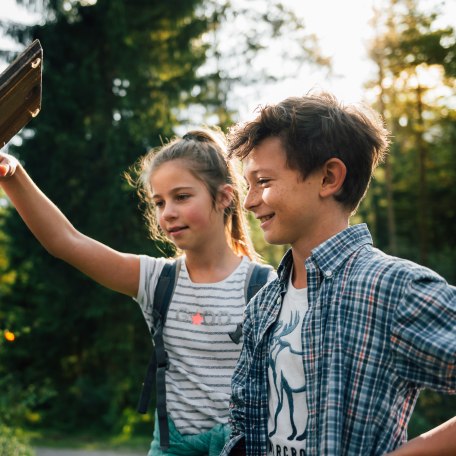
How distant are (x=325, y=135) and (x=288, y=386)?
2.44 feet

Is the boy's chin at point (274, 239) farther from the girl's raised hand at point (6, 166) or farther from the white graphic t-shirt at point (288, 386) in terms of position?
the girl's raised hand at point (6, 166)

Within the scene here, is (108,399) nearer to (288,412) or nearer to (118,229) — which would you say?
(118,229)

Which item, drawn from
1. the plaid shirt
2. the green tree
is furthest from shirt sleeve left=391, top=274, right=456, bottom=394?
the green tree

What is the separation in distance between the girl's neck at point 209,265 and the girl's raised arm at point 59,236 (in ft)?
0.98

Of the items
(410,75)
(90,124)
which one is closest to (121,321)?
(90,124)

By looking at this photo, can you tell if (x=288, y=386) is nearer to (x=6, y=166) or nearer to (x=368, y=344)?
(x=368, y=344)

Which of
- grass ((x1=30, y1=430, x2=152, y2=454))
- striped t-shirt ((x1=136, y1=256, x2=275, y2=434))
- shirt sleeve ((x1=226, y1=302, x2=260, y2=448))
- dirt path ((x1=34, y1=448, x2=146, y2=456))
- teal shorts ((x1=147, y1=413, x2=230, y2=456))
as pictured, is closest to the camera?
shirt sleeve ((x1=226, y1=302, x2=260, y2=448))

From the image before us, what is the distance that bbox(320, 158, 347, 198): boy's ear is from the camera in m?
2.09

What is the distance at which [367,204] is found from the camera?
82.4ft

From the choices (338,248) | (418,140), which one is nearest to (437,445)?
(338,248)

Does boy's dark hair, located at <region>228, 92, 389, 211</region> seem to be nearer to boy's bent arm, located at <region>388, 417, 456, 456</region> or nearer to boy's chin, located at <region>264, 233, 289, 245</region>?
boy's chin, located at <region>264, 233, 289, 245</region>

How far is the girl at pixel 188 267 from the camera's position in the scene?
299cm

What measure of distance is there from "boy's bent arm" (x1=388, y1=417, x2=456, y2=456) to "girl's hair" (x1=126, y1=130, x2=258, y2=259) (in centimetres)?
190

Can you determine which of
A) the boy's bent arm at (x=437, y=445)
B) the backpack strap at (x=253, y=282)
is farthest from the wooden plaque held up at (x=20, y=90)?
the boy's bent arm at (x=437, y=445)
